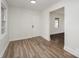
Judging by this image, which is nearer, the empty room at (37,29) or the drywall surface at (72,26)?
the drywall surface at (72,26)

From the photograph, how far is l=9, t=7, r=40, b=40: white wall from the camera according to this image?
179 inches

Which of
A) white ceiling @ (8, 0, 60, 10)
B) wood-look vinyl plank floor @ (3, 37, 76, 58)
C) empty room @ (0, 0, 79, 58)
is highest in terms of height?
white ceiling @ (8, 0, 60, 10)

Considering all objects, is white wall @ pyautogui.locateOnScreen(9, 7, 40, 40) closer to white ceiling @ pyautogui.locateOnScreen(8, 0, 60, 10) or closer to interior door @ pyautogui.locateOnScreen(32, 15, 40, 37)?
interior door @ pyautogui.locateOnScreen(32, 15, 40, 37)

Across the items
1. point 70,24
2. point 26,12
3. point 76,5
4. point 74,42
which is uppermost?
point 26,12

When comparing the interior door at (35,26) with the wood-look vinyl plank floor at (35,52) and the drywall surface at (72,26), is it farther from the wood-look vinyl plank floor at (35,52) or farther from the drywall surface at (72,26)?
the drywall surface at (72,26)

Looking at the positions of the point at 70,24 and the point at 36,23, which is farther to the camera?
the point at 36,23

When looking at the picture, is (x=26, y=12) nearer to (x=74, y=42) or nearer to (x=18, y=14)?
(x=18, y=14)

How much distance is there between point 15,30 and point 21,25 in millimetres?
630

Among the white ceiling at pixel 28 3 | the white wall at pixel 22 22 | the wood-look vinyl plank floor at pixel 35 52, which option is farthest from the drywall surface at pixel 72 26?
the white wall at pixel 22 22

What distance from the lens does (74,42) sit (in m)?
2.52

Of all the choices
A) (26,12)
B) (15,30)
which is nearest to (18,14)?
(26,12)

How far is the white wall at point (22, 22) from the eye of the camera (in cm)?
454

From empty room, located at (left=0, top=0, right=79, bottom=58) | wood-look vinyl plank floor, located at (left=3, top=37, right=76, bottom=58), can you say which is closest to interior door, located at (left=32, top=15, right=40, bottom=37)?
empty room, located at (left=0, top=0, right=79, bottom=58)

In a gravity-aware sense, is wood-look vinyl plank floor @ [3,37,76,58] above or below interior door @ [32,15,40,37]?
below
